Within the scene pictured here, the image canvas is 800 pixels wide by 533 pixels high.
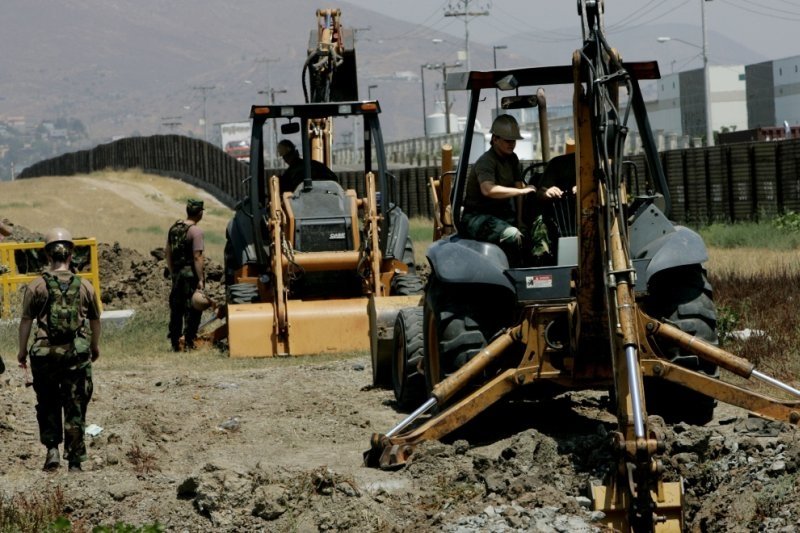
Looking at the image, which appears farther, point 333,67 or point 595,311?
point 333,67

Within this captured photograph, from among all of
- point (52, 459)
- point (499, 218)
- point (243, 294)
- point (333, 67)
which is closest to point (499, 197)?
point (499, 218)

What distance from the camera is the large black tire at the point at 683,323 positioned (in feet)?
32.8

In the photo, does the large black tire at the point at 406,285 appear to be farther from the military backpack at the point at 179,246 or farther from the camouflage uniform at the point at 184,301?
the military backpack at the point at 179,246

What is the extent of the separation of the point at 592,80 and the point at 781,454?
228 centimetres

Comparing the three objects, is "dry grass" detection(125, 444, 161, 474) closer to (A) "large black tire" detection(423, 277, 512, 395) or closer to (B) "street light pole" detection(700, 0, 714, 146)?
(A) "large black tire" detection(423, 277, 512, 395)

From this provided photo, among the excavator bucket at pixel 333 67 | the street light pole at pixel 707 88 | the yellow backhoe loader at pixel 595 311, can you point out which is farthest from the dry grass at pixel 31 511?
the street light pole at pixel 707 88

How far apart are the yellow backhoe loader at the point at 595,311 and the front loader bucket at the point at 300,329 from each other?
592 centimetres

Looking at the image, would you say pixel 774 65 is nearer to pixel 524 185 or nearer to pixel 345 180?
pixel 345 180

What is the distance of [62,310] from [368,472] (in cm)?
231

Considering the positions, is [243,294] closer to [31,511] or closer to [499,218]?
[499,218]

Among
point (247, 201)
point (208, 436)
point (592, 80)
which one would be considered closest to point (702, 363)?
point (592, 80)

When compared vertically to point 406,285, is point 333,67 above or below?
above

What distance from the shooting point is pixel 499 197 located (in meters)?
10.4

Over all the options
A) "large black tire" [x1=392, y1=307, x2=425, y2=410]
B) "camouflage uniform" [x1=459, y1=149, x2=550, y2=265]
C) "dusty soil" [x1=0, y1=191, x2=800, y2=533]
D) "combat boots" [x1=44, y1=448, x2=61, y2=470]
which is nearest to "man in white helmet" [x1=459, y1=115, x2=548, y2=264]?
"camouflage uniform" [x1=459, y1=149, x2=550, y2=265]
